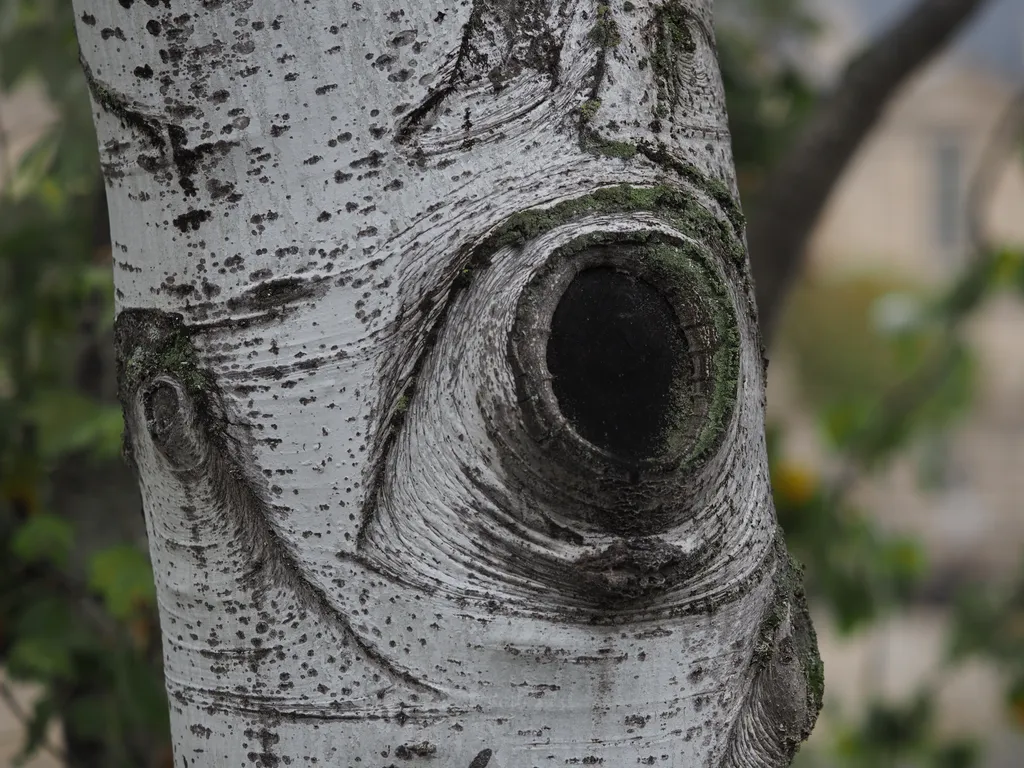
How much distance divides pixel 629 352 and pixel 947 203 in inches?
883

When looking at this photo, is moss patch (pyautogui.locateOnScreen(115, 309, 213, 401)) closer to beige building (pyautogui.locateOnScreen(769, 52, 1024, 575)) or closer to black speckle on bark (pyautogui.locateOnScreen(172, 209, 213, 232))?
black speckle on bark (pyautogui.locateOnScreen(172, 209, 213, 232))

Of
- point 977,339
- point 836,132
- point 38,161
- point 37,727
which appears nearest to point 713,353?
point 37,727

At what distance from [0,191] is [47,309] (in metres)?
0.55

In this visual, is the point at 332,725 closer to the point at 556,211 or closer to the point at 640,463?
the point at 640,463

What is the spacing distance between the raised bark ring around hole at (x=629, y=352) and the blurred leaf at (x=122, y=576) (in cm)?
108

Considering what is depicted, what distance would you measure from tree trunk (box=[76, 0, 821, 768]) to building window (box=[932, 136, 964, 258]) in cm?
2202

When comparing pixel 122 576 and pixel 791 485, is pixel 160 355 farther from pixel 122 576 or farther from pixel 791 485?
pixel 791 485

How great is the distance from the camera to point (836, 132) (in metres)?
2.46

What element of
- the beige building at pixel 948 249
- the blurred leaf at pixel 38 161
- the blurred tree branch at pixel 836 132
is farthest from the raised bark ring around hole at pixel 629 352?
the beige building at pixel 948 249

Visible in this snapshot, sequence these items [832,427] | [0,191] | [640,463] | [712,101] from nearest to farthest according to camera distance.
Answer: [640,463]
[712,101]
[0,191]
[832,427]

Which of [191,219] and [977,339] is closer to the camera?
[191,219]

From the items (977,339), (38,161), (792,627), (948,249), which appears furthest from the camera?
(948,249)

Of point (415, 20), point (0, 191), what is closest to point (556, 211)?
point (415, 20)

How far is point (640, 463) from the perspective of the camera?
72 centimetres
